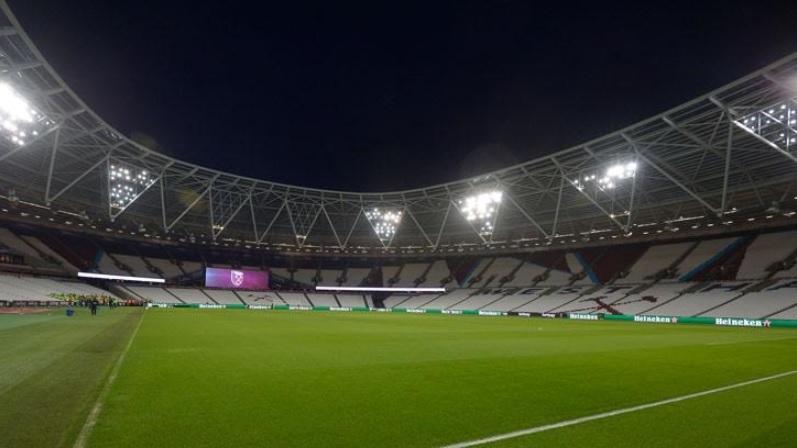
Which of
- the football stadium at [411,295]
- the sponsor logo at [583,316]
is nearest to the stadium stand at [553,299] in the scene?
the football stadium at [411,295]

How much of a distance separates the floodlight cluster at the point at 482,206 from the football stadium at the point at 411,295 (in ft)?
1.64

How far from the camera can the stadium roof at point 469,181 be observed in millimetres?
31734

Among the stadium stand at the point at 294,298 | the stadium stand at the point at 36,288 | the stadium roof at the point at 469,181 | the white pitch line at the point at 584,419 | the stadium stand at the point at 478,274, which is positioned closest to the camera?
the white pitch line at the point at 584,419

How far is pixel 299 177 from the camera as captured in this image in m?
70.6

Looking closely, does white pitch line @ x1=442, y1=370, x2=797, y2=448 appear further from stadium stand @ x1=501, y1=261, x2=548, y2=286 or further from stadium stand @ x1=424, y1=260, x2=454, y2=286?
stadium stand @ x1=424, y1=260, x2=454, y2=286

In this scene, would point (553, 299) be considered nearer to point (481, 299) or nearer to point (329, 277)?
point (481, 299)

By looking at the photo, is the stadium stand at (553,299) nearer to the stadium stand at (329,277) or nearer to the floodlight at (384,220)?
the floodlight at (384,220)

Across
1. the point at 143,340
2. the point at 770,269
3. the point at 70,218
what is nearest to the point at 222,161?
the point at 70,218

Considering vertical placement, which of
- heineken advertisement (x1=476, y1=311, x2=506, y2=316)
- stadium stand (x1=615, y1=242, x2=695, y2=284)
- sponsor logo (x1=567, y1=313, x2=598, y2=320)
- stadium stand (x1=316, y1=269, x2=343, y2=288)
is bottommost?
heineken advertisement (x1=476, y1=311, x2=506, y2=316)

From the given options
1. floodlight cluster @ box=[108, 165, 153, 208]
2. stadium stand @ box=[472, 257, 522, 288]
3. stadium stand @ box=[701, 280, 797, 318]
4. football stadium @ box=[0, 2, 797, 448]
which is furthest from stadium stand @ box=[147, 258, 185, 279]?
stadium stand @ box=[701, 280, 797, 318]

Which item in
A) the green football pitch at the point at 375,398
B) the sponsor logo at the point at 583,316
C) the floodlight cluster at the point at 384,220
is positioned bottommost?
the sponsor logo at the point at 583,316

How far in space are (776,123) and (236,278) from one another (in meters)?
70.8

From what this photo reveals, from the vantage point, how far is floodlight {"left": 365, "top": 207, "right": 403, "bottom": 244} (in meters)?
72.9

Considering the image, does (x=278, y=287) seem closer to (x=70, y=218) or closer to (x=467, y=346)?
(x=70, y=218)
